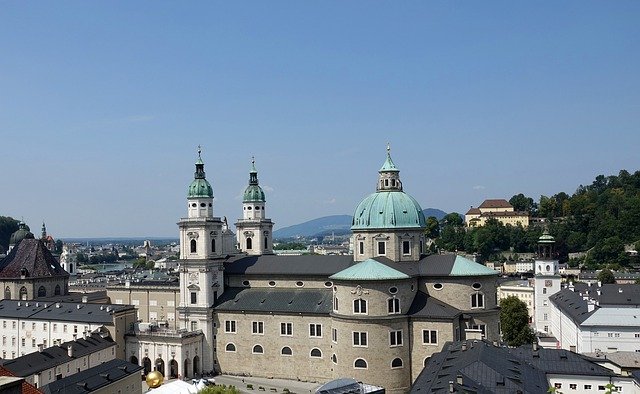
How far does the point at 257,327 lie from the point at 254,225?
22.0 meters

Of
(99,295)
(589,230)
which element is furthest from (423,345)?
(589,230)

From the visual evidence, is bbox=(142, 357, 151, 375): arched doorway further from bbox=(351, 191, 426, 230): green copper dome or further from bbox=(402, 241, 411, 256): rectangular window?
bbox=(402, 241, 411, 256): rectangular window

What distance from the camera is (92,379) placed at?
49.2 metres

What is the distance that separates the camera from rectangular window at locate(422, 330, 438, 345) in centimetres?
5809

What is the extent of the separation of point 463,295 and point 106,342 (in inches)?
1383

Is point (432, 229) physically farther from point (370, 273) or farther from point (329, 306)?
point (370, 273)

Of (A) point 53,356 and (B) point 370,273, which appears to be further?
(B) point 370,273

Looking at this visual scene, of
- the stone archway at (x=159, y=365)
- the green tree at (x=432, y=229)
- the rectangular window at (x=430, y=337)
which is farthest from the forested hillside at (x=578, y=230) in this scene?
the stone archway at (x=159, y=365)

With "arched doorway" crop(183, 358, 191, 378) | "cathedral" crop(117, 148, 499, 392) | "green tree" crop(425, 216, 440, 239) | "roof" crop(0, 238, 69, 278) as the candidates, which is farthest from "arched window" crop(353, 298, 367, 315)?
"green tree" crop(425, 216, 440, 239)

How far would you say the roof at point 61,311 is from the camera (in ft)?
224

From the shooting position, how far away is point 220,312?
68000 mm

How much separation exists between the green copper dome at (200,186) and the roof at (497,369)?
32.0 m

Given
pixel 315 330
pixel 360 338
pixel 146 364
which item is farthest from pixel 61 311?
pixel 360 338

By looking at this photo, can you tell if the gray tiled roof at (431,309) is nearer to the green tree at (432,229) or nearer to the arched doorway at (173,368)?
the arched doorway at (173,368)
